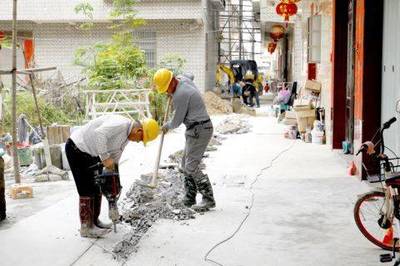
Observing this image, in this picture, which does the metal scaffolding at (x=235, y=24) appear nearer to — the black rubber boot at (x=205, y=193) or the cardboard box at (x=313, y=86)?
the cardboard box at (x=313, y=86)

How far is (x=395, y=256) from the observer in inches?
192

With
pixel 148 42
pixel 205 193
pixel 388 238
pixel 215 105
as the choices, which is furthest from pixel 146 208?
pixel 148 42

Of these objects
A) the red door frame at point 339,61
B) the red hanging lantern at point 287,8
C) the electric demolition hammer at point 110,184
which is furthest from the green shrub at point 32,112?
the electric demolition hammer at point 110,184

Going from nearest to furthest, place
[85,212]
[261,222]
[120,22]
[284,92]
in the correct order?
[85,212]
[261,222]
[284,92]
[120,22]

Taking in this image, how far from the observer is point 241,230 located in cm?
615

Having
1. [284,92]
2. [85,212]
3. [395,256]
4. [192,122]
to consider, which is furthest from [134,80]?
[395,256]

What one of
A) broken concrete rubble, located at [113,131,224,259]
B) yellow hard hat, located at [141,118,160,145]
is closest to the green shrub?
broken concrete rubble, located at [113,131,224,259]

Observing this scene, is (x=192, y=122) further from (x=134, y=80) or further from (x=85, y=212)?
(x=134, y=80)

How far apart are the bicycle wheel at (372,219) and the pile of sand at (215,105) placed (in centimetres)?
1562

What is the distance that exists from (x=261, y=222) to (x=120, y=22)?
15984 millimetres

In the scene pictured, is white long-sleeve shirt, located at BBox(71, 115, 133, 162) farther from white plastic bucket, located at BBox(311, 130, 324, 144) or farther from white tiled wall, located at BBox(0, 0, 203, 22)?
white tiled wall, located at BBox(0, 0, 203, 22)

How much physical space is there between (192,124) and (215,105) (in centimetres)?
1487

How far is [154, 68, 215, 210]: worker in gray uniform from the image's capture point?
22.7 ft

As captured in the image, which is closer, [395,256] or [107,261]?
[395,256]
